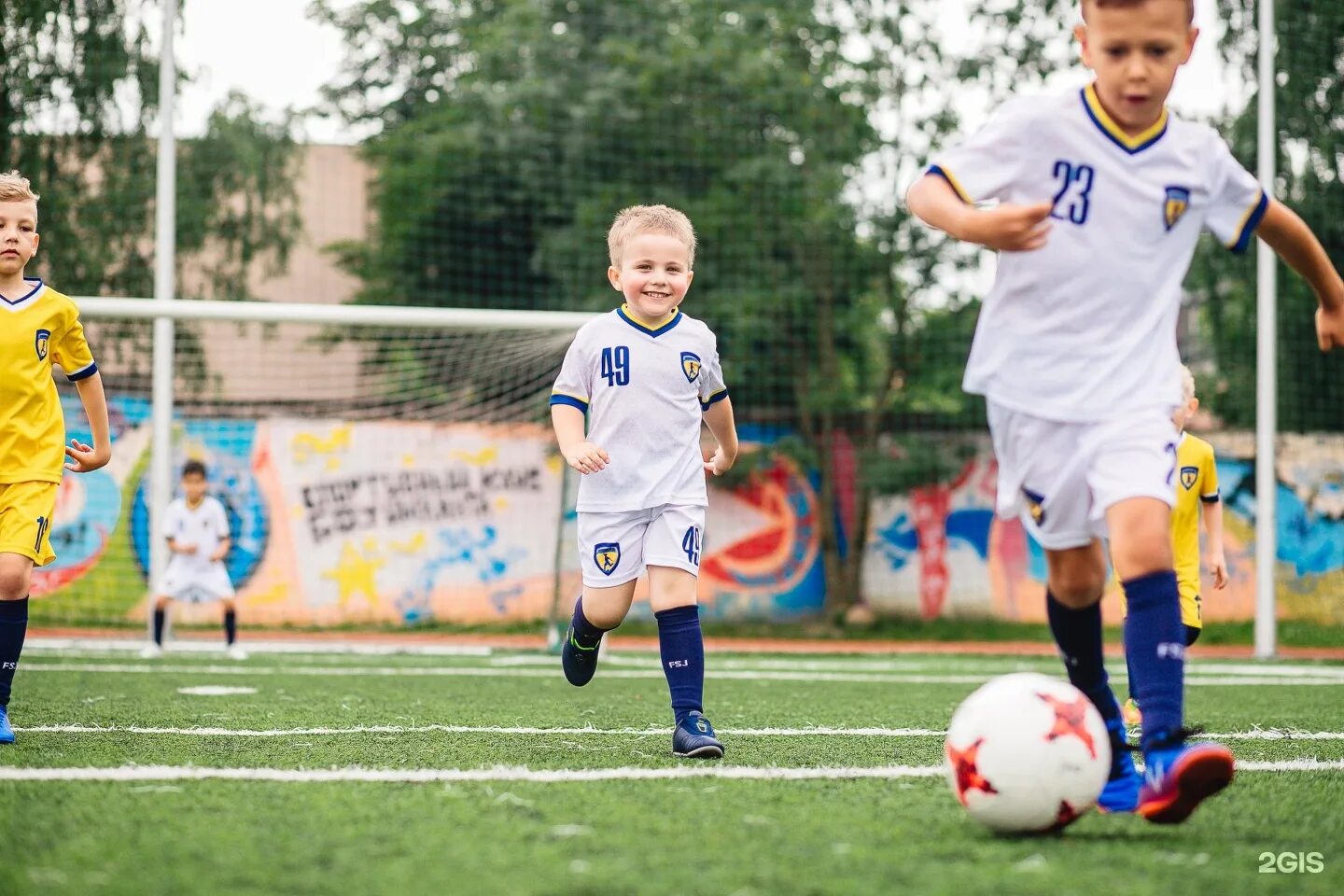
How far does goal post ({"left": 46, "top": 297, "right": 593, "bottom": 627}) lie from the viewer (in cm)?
1375

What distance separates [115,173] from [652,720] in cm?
1008

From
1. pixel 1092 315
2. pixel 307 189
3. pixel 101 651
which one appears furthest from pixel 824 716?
pixel 307 189

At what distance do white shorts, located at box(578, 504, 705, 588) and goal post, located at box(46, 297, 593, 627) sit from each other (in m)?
8.41

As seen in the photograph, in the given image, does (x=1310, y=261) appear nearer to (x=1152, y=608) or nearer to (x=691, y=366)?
→ (x=1152, y=608)

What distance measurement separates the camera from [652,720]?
5.27 metres

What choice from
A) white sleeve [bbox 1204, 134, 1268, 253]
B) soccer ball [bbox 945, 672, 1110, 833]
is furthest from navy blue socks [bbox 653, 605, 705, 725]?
white sleeve [bbox 1204, 134, 1268, 253]

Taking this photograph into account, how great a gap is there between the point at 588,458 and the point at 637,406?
0.41 metres

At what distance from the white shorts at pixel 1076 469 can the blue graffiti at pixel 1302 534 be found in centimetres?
1382

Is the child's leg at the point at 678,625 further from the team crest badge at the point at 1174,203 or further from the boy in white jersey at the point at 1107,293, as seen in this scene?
the team crest badge at the point at 1174,203

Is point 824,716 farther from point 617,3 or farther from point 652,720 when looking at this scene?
point 617,3

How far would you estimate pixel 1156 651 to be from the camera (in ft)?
9.96

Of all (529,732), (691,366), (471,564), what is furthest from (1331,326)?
(471,564)

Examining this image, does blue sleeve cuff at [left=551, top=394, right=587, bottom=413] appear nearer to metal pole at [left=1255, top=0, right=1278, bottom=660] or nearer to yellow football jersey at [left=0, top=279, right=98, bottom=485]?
yellow football jersey at [left=0, top=279, right=98, bottom=485]

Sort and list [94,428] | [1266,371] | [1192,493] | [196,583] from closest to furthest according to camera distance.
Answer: [94,428]
[1192,493]
[196,583]
[1266,371]
